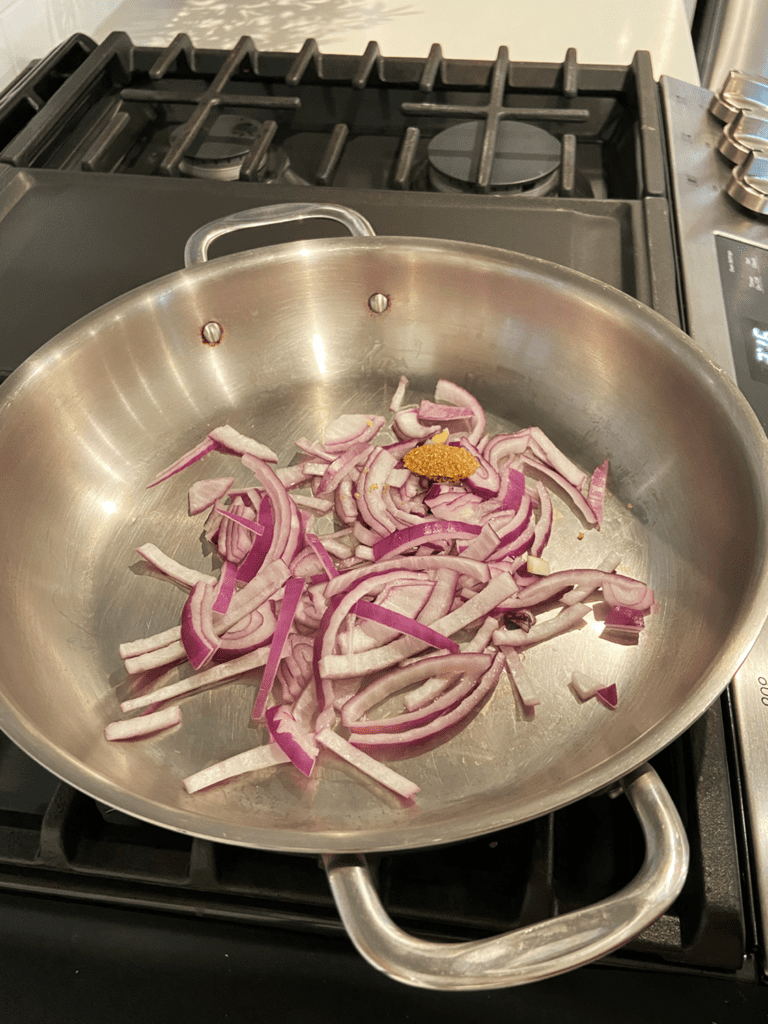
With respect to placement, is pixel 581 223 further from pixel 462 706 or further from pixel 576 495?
pixel 462 706

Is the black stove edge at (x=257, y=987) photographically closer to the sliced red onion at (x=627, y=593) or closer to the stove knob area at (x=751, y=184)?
the sliced red onion at (x=627, y=593)

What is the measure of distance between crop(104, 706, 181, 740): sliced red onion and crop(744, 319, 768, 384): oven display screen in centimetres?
72

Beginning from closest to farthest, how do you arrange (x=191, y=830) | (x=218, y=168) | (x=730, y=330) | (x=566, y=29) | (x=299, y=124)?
1. (x=191, y=830)
2. (x=730, y=330)
3. (x=218, y=168)
4. (x=299, y=124)
5. (x=566, y=29)

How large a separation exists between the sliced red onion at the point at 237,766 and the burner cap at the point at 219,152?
2.96 feet

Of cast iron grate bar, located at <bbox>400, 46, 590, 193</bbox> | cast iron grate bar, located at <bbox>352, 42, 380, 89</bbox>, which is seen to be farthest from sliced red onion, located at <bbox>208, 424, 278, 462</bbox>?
cast iron grate bar, located at <bbox>352, 42, 380, 89</bbox>

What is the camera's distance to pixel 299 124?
1.32 m

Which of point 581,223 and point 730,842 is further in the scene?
point 581,223

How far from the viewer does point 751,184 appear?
1.07m

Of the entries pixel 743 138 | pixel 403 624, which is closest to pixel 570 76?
pixel 743 138

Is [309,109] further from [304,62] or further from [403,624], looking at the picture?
[403,624]

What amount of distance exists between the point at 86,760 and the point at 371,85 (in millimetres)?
1185

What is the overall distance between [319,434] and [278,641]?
0.32 metres

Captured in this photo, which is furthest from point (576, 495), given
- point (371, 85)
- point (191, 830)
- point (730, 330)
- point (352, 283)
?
point (371, 85)

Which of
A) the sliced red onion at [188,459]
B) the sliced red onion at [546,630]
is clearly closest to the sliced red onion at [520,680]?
the sliced red onion at [546,630]
